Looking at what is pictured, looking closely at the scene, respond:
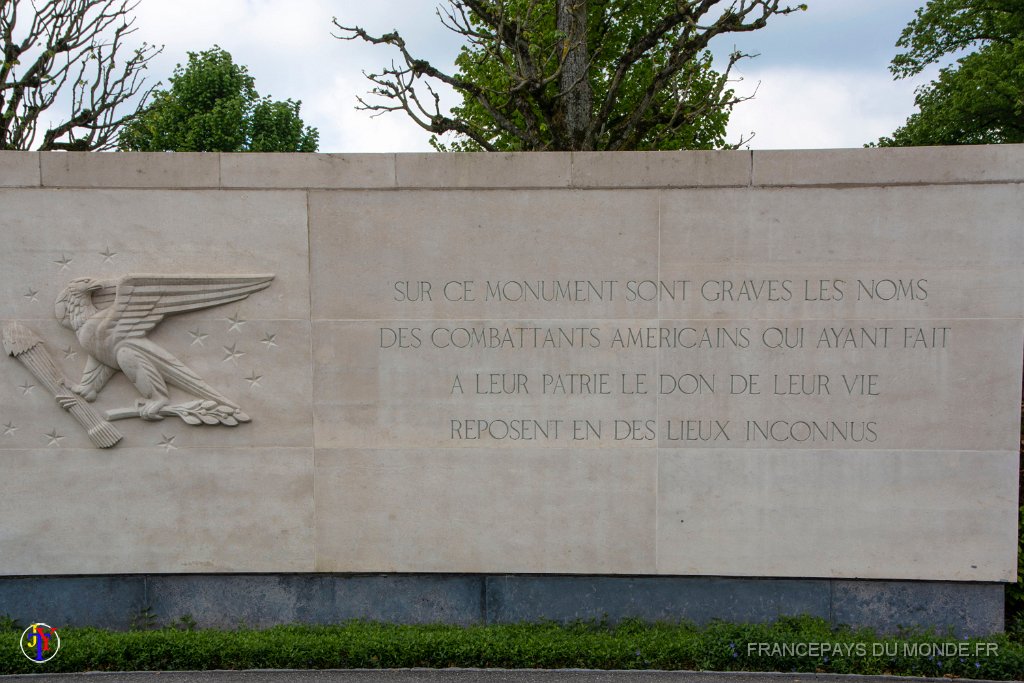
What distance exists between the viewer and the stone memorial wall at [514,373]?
659cm

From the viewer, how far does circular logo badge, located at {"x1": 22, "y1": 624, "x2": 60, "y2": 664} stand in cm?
622

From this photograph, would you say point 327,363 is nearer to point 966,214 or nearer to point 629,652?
point 629,652

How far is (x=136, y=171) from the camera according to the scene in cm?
667

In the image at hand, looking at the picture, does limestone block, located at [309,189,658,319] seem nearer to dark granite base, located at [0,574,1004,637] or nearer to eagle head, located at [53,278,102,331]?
eagle head, located at [53,278,102,331]

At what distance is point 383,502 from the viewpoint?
6871 millimetres

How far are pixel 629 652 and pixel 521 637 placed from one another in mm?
881

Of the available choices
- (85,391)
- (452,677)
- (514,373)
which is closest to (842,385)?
(514,373)

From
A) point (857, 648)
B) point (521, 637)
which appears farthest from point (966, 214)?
point (521, 637)

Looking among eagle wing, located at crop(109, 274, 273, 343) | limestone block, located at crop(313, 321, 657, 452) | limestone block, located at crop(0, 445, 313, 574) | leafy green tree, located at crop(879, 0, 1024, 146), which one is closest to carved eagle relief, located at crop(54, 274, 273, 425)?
eagle wing, located at crop(109, 274, 273, 343)

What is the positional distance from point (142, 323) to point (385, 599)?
10.3ft

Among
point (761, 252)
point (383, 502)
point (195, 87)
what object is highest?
point (195, 87)

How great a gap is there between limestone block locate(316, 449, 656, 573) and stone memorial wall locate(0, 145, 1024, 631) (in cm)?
3

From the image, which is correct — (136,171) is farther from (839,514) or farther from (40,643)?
(839,514)

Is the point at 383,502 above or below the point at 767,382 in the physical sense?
below
